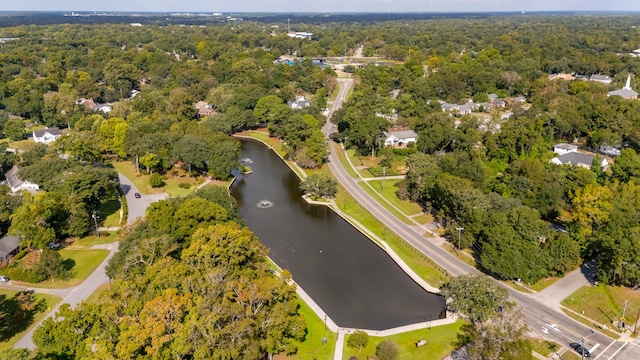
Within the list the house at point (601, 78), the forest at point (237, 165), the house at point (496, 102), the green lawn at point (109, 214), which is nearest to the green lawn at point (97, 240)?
the forest at point (237, 165)

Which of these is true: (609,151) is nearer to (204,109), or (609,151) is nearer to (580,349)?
(580,349)

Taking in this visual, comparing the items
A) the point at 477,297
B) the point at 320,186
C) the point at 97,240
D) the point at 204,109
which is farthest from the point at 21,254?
the point at 204,109

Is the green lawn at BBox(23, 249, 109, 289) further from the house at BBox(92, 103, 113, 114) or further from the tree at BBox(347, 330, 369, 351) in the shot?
the house at BBox(92, 103, 113, 114)

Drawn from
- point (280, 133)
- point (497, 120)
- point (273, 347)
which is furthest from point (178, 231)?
point (497, 120)

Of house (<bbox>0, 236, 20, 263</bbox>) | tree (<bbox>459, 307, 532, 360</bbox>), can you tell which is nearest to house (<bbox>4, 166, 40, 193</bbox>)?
house (<bbox>0, 236, 20, 263</bbox>)

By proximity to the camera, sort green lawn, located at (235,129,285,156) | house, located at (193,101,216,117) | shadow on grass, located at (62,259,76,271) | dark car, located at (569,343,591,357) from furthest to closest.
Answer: house, located at (193,101,216,117)
green lawn, located at (235,129,285,156)
shadow on grass, located at (62,259,76,271)
dark car, located at (569,343,591,357)

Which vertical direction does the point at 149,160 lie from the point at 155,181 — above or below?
above

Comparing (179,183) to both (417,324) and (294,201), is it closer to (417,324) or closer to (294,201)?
(294,201)
